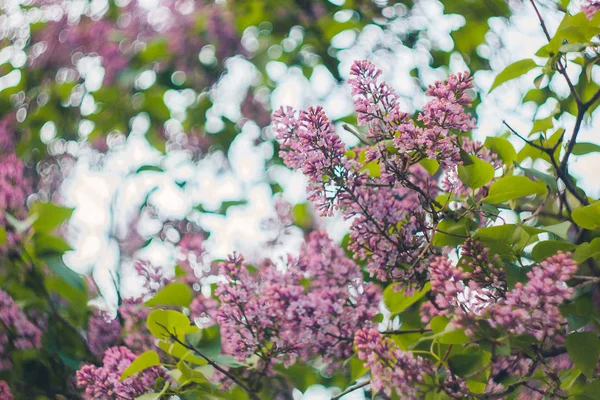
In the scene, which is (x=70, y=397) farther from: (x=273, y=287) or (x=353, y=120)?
(x=353, y=120)

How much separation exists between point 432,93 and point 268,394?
0.77m

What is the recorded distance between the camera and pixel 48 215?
4.93 feet

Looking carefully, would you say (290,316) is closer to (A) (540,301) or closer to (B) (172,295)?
(B) (172,295)

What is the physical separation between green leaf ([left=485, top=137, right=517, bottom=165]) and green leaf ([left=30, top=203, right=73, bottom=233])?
0.98m

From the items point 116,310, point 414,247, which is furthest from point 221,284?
point 116,310

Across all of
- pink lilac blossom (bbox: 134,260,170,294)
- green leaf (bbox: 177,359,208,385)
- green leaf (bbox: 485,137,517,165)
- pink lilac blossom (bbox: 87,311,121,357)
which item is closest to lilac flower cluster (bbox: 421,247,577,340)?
green leaf (bbox: 485,137,517,165)

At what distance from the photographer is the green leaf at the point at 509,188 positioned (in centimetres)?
92

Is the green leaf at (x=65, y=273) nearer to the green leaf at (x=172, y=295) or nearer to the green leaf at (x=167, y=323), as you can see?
the green leaf at (x=172, y=295)

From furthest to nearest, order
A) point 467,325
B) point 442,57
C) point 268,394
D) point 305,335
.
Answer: point 442,57
point 268,394
point 305,335
point 467,325

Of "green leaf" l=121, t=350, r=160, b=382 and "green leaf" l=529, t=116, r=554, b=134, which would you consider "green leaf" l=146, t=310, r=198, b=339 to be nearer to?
"green leaf" l=121, t=350, r=160, b=382

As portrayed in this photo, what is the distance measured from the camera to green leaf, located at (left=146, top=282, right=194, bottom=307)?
1.29 metres

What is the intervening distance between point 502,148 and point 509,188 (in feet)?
0.61

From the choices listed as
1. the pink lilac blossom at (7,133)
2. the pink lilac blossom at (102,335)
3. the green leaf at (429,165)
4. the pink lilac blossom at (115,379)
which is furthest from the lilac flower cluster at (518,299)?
the pink lilac blossom at (7,133)

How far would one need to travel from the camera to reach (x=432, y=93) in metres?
0.89
